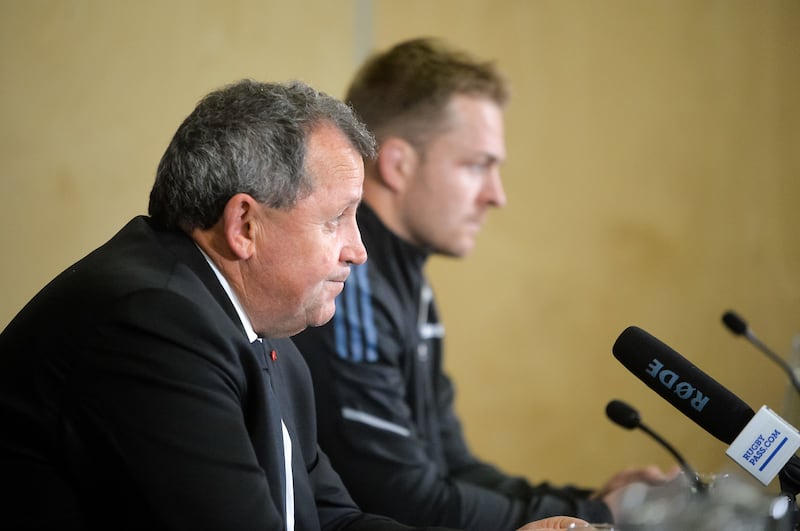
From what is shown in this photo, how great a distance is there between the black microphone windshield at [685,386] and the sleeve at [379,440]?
709 mm

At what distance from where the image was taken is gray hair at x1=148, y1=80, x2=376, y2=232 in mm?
1169

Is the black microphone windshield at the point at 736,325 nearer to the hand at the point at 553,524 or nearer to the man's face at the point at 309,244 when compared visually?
the hand at the point at 553,524

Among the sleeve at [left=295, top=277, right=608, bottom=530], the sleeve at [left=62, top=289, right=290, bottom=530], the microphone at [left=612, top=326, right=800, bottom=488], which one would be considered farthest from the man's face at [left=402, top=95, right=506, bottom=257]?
the sleeve at [left=62, top=289, right=290, bottom=530]

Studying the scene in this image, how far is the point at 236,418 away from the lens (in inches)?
42.3

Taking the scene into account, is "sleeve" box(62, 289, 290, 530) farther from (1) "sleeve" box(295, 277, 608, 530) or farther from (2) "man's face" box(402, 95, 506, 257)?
(2) "man's face" box(402, 95, 506, 257)

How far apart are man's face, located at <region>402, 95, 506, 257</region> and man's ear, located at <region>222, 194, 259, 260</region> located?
946 mm

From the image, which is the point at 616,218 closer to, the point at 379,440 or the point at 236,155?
the point at 379,440

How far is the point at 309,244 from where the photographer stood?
1.21 m

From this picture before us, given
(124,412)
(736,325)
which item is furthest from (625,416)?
(124,412)

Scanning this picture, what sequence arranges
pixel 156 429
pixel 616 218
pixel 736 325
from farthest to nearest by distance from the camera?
pixel 616 218
pixel 736 325
pixel 156 429

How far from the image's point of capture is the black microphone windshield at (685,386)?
1.08 meters

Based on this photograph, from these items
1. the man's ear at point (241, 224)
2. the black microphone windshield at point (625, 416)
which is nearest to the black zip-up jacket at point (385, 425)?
the black microphone windshield at point (625, 416)

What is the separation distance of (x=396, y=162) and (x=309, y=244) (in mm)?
929

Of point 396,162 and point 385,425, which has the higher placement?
point 396,162
